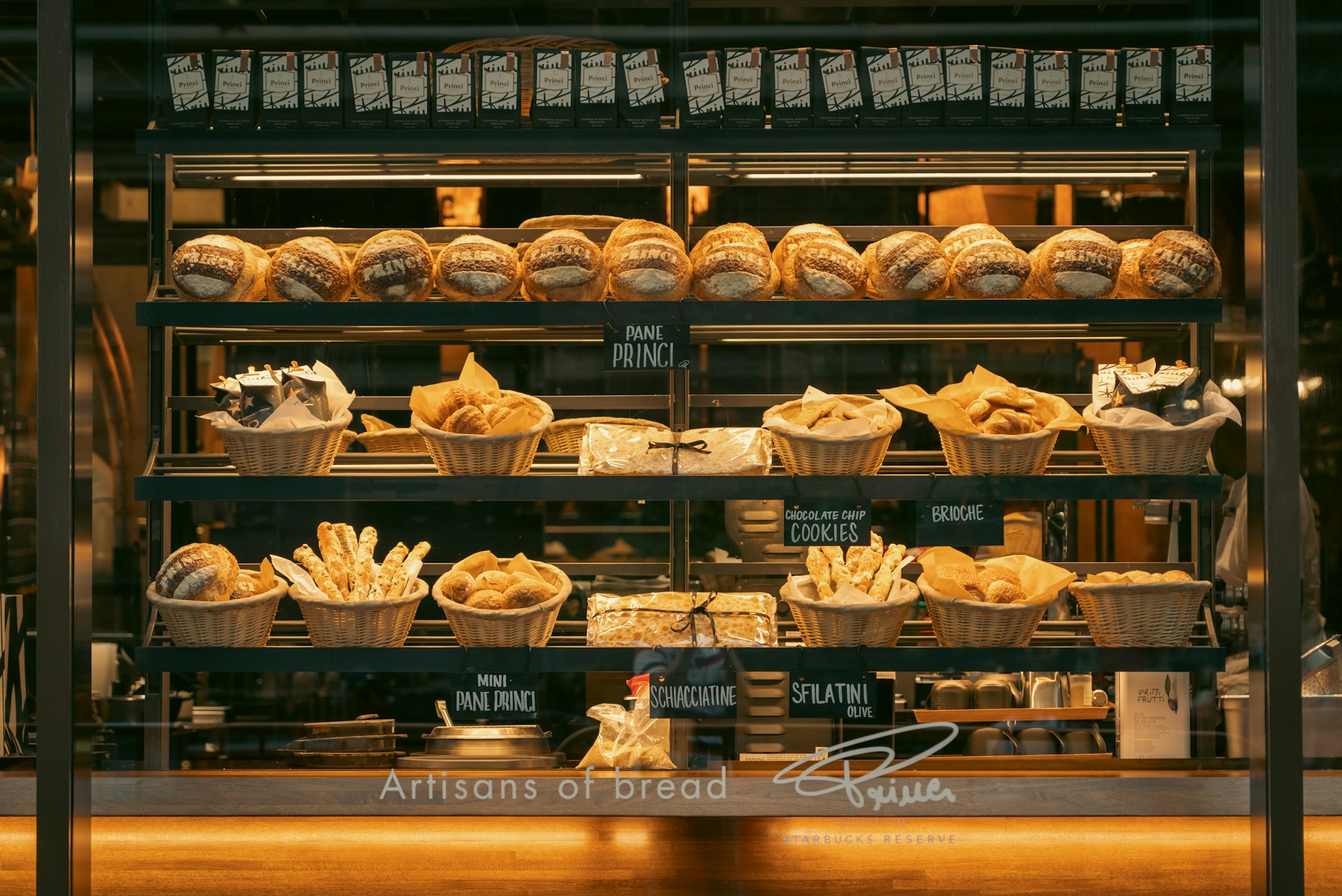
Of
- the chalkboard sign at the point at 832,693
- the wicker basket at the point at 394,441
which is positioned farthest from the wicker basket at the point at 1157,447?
the wicker basket at the point at 394,441

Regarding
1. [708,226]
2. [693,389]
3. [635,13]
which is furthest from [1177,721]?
[635,13]

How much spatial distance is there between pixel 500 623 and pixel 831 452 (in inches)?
31.7

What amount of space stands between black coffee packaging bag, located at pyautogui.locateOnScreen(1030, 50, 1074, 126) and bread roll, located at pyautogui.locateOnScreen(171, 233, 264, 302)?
6.04 feet

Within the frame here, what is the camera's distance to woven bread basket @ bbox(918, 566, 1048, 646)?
2.41 m

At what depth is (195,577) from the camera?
7.98 feet

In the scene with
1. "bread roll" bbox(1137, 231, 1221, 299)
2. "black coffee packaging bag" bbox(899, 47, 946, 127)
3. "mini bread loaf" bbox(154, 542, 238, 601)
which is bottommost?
"mini bread loaf" bbox(154, 542, 238, 601)

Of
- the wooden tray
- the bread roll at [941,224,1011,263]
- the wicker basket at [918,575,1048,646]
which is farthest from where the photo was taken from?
the wooden tray

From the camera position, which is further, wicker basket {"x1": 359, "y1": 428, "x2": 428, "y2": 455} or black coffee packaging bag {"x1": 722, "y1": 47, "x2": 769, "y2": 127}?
wicker basket {"x1": 359, "y1": 428, "x2": 428, "y2": 455}

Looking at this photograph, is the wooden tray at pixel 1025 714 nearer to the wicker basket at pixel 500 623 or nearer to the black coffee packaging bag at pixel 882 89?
the wicker basket at pixel 500 623

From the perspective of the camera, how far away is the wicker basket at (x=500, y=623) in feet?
7.92

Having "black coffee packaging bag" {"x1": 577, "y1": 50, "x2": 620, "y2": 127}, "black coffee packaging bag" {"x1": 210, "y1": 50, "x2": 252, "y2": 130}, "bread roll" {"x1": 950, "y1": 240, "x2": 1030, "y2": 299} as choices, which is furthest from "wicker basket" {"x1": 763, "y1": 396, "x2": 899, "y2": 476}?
"black coffee packaging bag" {"x1": 210, "y1": 50, "x2": 252, "y2": 130}

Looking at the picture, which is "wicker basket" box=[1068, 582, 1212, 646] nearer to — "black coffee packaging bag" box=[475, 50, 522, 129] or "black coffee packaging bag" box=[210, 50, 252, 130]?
"black coffee packaging bag" box=[475, 50, 522, 129]
